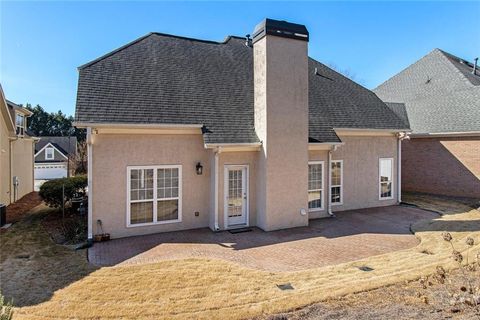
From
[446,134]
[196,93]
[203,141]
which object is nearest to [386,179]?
[446,134]

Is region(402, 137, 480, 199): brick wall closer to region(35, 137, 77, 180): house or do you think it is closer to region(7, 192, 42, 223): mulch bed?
region(7, 192, 42, 223): mulch bed

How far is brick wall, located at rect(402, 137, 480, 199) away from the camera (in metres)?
17.9

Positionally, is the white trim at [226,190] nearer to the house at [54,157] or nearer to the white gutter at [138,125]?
the white gutter at [138,125]

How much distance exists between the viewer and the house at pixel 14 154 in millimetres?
16047

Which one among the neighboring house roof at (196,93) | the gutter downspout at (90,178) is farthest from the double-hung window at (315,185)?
the gutter downspout at (90,178)

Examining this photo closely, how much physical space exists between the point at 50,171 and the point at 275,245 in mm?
36737

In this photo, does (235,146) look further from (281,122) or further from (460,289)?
(460,289)

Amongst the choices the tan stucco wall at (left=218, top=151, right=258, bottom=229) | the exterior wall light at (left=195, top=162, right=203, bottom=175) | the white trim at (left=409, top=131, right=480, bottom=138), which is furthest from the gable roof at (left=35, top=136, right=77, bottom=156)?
the white trim at (left=409, top=131, right=480, bottom=138)

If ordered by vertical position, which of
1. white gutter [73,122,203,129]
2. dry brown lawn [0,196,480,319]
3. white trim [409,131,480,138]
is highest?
white trim [409,131,480,138]

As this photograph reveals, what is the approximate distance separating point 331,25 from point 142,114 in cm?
1322

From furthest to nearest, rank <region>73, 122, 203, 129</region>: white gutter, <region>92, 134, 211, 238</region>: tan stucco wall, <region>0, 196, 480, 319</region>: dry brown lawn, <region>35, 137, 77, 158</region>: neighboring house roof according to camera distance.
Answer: <region>35, 137, 77, 158</region>: neighboring house roof, <region>92, 134, 211, 238</region>: tan stucco wall, <region>73, 122, 203, 129</region>: white gutter, <region>0, 196, 480, 319</region>: dry brown lawn

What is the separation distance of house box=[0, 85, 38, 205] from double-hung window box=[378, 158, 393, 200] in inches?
763

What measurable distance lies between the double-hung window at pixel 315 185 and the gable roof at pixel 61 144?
38.8 meters

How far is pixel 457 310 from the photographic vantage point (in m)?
5.39
